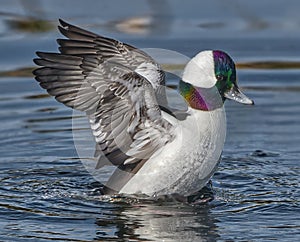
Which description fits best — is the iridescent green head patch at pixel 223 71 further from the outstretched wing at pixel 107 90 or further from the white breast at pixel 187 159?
the outstretched wing at pixel 107 90

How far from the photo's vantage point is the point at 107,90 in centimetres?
847

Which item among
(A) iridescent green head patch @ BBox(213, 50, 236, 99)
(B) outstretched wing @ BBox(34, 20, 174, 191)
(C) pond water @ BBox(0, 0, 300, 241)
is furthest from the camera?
(A) iridescent green head patch @ BBox(213, 50, 236, 99)

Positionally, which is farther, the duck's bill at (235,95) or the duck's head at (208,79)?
the duck's bill at (235,95)

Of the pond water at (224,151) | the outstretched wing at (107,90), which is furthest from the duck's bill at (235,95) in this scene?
the pond water at (224,151)

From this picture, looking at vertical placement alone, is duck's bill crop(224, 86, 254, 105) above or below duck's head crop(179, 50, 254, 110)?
below

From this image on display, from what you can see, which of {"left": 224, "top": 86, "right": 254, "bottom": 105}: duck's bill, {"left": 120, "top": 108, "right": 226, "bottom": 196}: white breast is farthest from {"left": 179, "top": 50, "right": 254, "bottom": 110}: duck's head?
{"left": 120, "top": 108, "right": 226, "bottom": 196}: white breast

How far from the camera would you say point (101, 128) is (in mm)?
8625

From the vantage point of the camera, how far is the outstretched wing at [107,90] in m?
8.47

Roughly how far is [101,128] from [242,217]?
125 cm

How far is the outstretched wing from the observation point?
8.47 m

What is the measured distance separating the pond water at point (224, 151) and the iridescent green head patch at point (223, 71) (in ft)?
2.71

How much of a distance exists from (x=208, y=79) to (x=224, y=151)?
57.5 inches

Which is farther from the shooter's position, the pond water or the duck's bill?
the duck's bill

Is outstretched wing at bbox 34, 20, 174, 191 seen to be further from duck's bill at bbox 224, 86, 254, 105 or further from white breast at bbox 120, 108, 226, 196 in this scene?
duck's bill at bbox 224, 86, 254, 105
